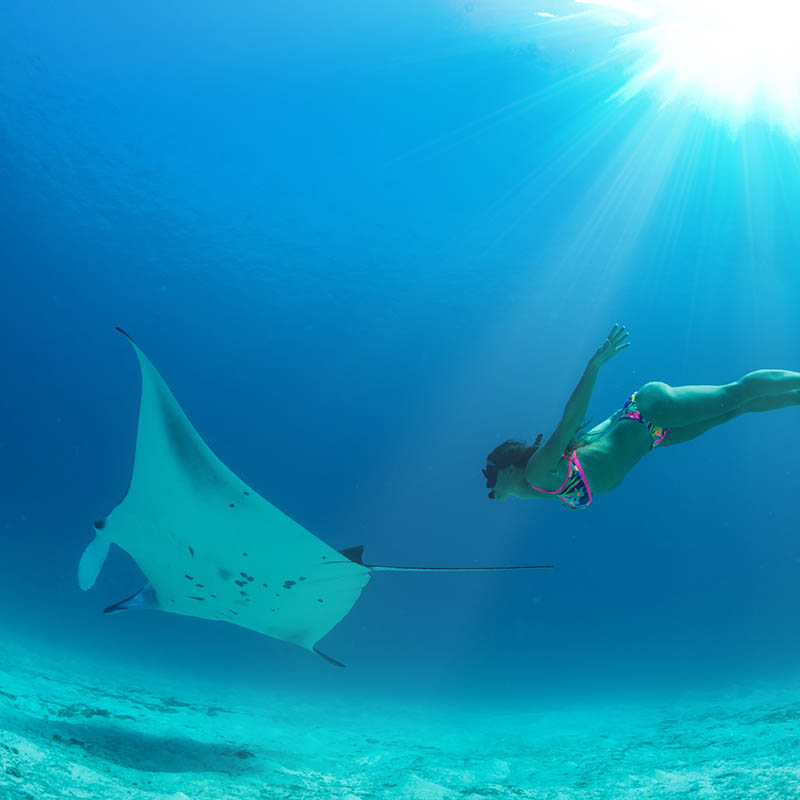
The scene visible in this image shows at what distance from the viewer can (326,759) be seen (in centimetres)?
484

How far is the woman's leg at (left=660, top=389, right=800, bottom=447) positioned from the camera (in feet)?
10.5

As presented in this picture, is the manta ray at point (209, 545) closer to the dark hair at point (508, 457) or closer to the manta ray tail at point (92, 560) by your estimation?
the manta ray tail at point (92, 560)

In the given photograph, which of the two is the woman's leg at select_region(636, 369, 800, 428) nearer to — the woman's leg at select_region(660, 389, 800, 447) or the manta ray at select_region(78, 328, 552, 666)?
the woman's leg at select_region(660, 389, 800, 447)

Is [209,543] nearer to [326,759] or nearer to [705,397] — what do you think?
[326,759]

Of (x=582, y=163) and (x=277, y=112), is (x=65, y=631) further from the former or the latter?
(x=582, y=163)

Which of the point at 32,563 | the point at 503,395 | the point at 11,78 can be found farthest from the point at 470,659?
the point at 11,78

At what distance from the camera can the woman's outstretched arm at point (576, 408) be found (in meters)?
2.80

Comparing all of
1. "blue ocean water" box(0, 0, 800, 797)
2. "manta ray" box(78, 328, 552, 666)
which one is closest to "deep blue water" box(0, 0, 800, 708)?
"blue ocean water" box(0, 0, 800, 797)

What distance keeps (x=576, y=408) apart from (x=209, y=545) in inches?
99.2

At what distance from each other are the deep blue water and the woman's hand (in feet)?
9.68

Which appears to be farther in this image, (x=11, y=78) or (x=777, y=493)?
(x=777, y=493)

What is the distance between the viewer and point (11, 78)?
17156 mm

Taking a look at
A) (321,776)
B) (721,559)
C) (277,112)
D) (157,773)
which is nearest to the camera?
(157,773)

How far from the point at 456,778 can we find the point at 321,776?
1058mm
